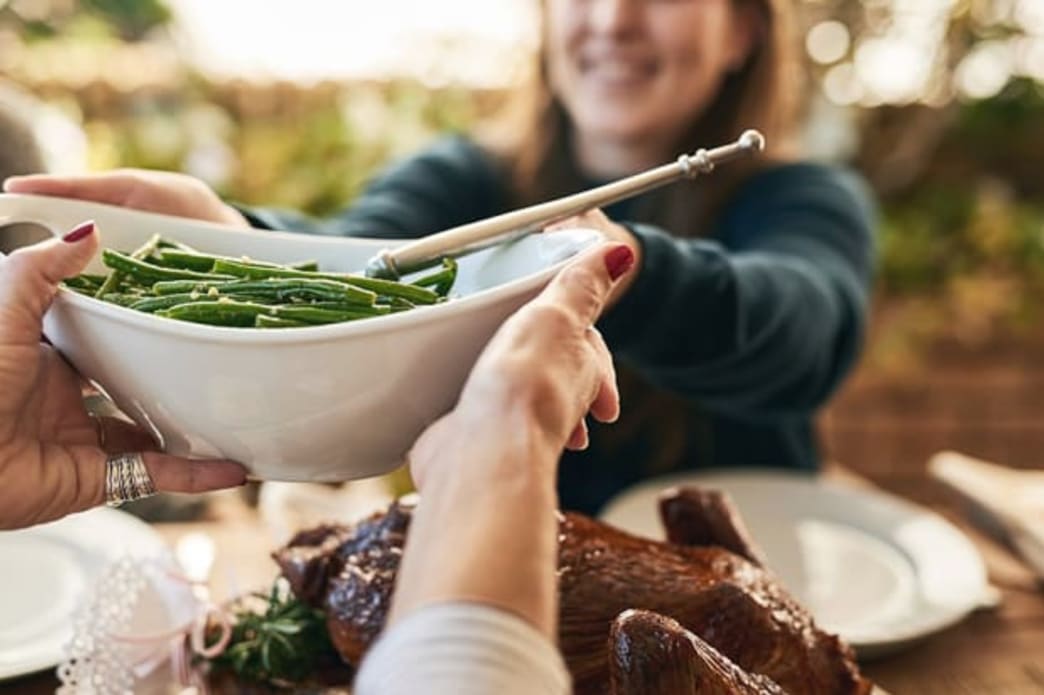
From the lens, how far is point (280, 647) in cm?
86

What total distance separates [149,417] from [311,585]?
0.80ft

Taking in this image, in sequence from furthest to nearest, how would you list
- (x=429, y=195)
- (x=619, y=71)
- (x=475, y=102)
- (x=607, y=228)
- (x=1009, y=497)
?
1. (x=475, y=102)
2. (x=429, y=195)
3. (x=619, y=71)
4. (x=1009, y=497)
5. (x=607, y=228)

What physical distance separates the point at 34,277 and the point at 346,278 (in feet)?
0.56

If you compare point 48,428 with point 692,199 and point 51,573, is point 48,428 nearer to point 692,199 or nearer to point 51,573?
point 51,573

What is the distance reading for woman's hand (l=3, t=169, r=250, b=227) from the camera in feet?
2.66

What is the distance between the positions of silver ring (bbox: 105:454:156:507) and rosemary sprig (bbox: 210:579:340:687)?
196 mm

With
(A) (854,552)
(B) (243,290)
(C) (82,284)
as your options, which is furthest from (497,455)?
(A) (854,552)

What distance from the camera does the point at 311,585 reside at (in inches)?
33.6

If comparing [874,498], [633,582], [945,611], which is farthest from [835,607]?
[633,582]

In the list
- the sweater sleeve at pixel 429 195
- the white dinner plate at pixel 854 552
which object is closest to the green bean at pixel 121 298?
the white dinner plate at pixel 854 552

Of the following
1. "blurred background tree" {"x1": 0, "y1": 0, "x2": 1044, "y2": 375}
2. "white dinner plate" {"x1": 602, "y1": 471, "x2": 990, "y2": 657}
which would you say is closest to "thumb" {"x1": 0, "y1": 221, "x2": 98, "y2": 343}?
"white dinner plate" {"x1": 602, "y1": 471, "x2": 990, "y2": 657}

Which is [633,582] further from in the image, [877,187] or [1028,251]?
[877,187]

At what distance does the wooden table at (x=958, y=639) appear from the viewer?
954mm

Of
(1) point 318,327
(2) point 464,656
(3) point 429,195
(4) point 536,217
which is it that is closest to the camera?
(2) point 464,656
